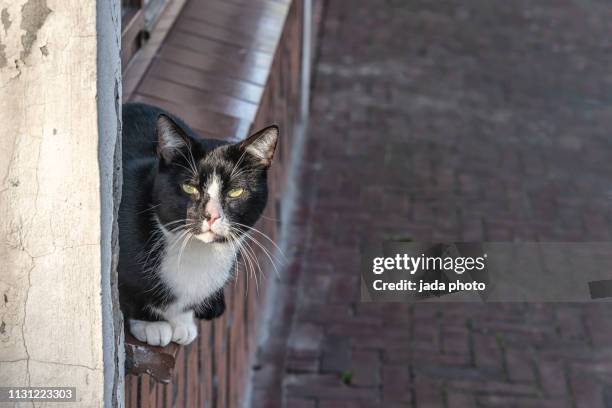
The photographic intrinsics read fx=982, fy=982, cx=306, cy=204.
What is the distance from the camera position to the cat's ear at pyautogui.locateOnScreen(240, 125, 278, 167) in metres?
2.37

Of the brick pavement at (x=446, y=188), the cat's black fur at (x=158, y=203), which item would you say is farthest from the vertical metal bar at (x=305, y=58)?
the cat's black fur at (x=158, y=203)

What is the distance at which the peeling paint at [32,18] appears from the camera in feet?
5.04

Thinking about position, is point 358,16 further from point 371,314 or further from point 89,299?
point 89,299

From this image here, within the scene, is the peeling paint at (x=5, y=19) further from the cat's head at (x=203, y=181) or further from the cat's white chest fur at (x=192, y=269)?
the cat's white chest fur at (x=192, y=269)

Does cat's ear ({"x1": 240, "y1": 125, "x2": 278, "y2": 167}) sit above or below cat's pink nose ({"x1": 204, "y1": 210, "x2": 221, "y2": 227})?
above

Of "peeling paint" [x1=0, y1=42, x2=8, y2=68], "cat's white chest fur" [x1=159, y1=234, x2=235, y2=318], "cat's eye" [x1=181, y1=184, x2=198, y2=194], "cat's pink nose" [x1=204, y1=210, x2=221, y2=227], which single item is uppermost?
"cat's eye" [x1=181, y1=184, x2=198, y2=194]

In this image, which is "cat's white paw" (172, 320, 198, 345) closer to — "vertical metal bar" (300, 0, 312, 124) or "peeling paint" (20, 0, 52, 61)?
"peeling paint" (20, 0, 52, 61)

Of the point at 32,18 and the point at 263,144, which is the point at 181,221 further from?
the point at 32,18

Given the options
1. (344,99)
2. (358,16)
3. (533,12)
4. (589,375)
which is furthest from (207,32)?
(533,12)

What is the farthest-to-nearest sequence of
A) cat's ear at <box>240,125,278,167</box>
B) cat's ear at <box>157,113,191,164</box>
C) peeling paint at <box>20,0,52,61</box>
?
cat's ear at <box>240,125,278,167</box> < cat's ear at <box>157,113,191,164</box> < peeling paint at <box>20,0,52,61</box>

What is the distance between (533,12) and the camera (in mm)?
9445

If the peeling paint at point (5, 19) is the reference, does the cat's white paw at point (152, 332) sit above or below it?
below

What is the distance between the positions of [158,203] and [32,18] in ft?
2.73

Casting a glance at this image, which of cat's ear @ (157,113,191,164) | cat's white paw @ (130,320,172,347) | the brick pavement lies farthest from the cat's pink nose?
the brick pavement
